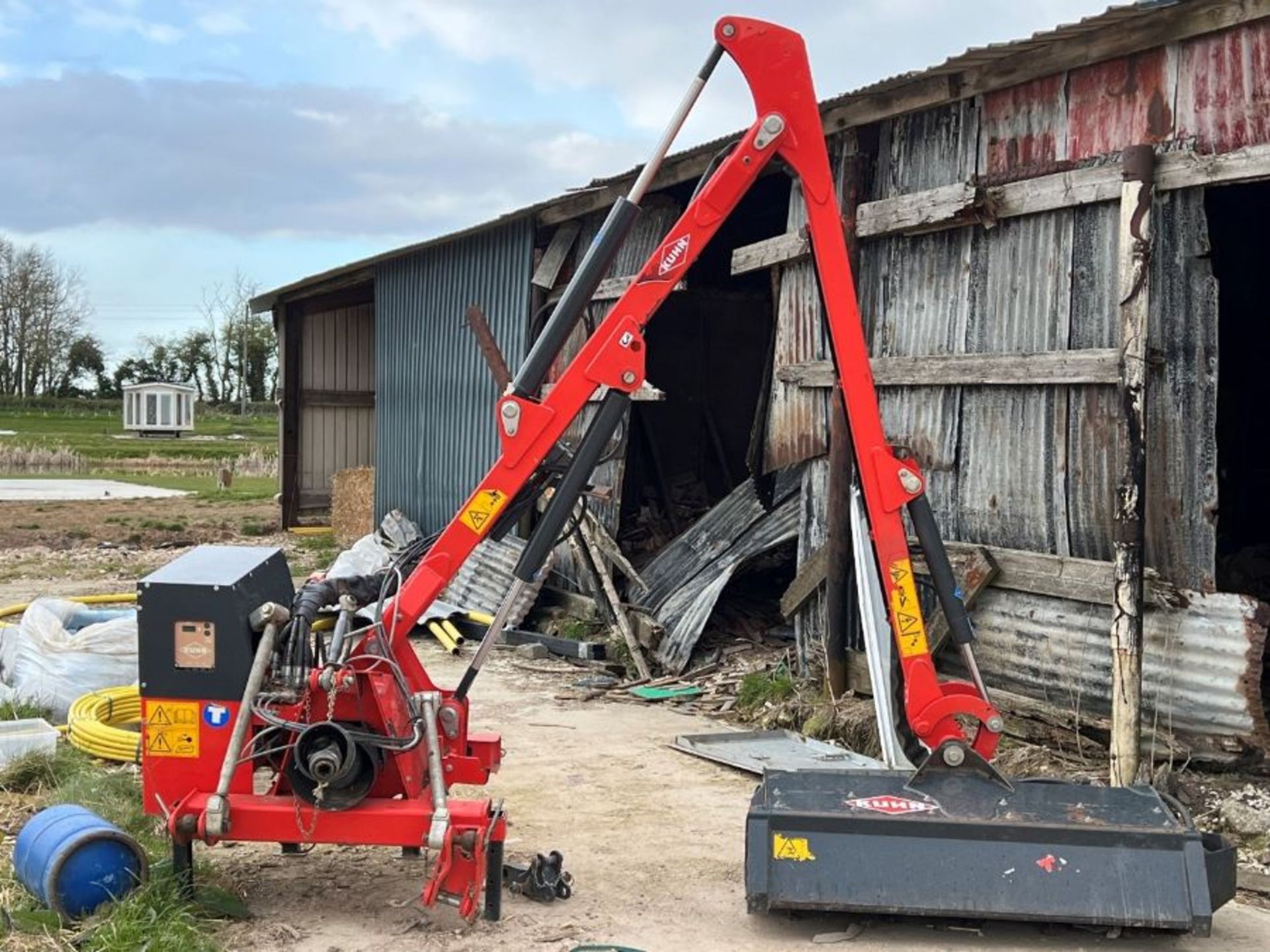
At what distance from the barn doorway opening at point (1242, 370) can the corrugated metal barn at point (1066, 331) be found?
0.07ft

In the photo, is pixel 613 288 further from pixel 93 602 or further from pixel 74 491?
pixel 74 491

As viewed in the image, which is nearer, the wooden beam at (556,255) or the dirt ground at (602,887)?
the dirt ground at (602,887)

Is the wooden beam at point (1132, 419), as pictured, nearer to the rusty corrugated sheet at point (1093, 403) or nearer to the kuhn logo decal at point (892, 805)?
the rusty corrugated sheet at point (1093, 403)

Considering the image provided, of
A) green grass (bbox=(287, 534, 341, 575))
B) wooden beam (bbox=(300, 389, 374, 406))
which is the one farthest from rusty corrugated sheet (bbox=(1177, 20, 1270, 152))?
wooden beam (bbox=(300, 389, 374, 406))

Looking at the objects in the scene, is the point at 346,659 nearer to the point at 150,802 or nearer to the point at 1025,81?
the point at 150,802

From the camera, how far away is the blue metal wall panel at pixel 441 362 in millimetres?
12961

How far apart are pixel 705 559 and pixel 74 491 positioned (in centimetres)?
2059

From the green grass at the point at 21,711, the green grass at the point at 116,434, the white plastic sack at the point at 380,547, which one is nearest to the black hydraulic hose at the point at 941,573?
the green grass at the point at 21,711

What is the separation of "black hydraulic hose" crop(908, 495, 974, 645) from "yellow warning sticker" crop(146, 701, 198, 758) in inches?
114

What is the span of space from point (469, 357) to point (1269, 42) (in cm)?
929

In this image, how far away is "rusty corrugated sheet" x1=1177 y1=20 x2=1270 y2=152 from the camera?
5930 mm

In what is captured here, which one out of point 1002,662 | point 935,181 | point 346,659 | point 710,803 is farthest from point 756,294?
point 346,659

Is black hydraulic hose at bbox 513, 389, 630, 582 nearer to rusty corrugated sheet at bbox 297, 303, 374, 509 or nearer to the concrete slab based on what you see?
rusty corrugated sheet at bbox 297, 303, 374, 509

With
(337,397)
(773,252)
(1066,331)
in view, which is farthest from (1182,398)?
(337,397)
